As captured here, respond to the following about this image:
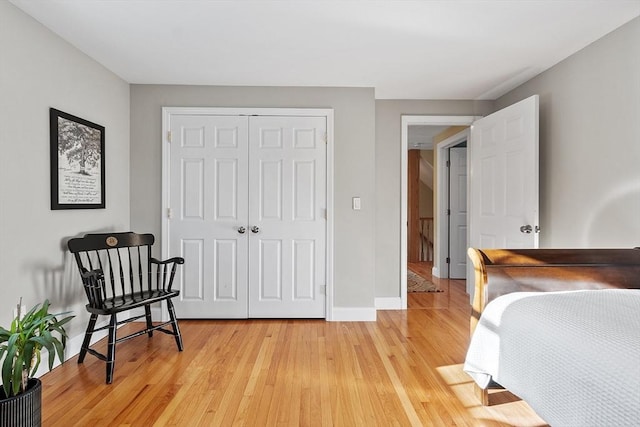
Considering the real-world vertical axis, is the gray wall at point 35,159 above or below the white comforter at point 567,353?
above

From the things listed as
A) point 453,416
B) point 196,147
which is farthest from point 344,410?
point 196,147

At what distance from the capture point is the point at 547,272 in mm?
2117

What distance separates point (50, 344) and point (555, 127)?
12.4ft

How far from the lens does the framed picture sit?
105 inches

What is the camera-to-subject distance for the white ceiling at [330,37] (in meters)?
2.32

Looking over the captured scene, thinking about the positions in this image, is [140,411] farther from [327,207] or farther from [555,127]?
[555,127]

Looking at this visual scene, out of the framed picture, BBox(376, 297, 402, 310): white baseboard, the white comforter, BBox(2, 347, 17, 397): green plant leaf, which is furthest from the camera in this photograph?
BBox(376, 297, 402, 310): white baseboard

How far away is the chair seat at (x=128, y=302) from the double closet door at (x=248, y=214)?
0.79 meters

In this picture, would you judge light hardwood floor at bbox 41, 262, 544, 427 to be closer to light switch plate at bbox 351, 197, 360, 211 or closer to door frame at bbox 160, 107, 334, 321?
door frame at bbox 160, 107, 334, 321

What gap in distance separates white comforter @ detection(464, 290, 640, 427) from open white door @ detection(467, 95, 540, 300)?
1.58 meters

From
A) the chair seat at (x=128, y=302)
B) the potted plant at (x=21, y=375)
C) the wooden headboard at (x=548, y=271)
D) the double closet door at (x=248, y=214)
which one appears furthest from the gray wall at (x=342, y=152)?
the potted plant at (x=21, y=375)

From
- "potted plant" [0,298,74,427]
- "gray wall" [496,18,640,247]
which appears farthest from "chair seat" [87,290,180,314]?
"gray wall" [496,18,640,247]

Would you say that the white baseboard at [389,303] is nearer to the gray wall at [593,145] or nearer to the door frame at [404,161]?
the door frame at [404,161]

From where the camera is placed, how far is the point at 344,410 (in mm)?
2111
